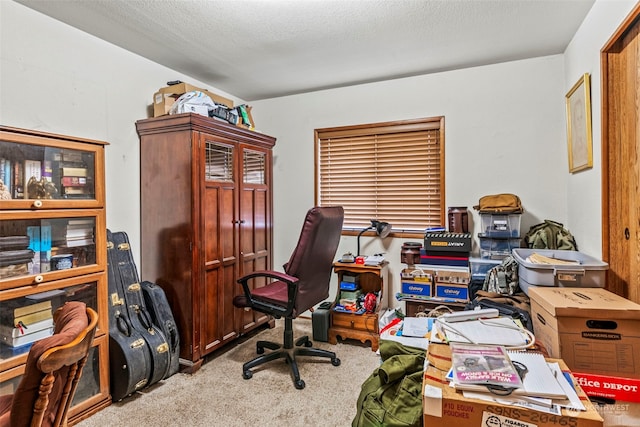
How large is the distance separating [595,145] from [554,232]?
785mm

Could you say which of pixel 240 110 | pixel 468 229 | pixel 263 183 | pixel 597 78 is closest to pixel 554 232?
pixel 468 229

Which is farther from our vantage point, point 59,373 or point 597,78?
point 597,78

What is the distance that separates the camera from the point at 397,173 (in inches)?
136

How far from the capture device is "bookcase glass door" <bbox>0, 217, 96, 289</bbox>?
180 cm

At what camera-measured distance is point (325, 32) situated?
243cm

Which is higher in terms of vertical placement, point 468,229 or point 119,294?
point 468,229

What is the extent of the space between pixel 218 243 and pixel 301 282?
2.85ft

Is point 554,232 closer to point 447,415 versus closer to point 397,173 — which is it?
point 397,173

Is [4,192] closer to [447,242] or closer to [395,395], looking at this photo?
[395,395]

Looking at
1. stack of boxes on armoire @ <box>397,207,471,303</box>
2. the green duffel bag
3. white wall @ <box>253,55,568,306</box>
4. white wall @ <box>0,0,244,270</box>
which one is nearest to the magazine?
the green duffel bag

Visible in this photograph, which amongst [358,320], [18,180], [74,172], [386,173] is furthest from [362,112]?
[18,180]

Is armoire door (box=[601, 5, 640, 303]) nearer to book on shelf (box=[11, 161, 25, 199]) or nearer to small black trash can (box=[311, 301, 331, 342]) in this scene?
small black trash can (box=[311, 301, 331, 342])

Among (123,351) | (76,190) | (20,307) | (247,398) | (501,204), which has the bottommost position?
(247,398)

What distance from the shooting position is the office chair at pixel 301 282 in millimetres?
2324
